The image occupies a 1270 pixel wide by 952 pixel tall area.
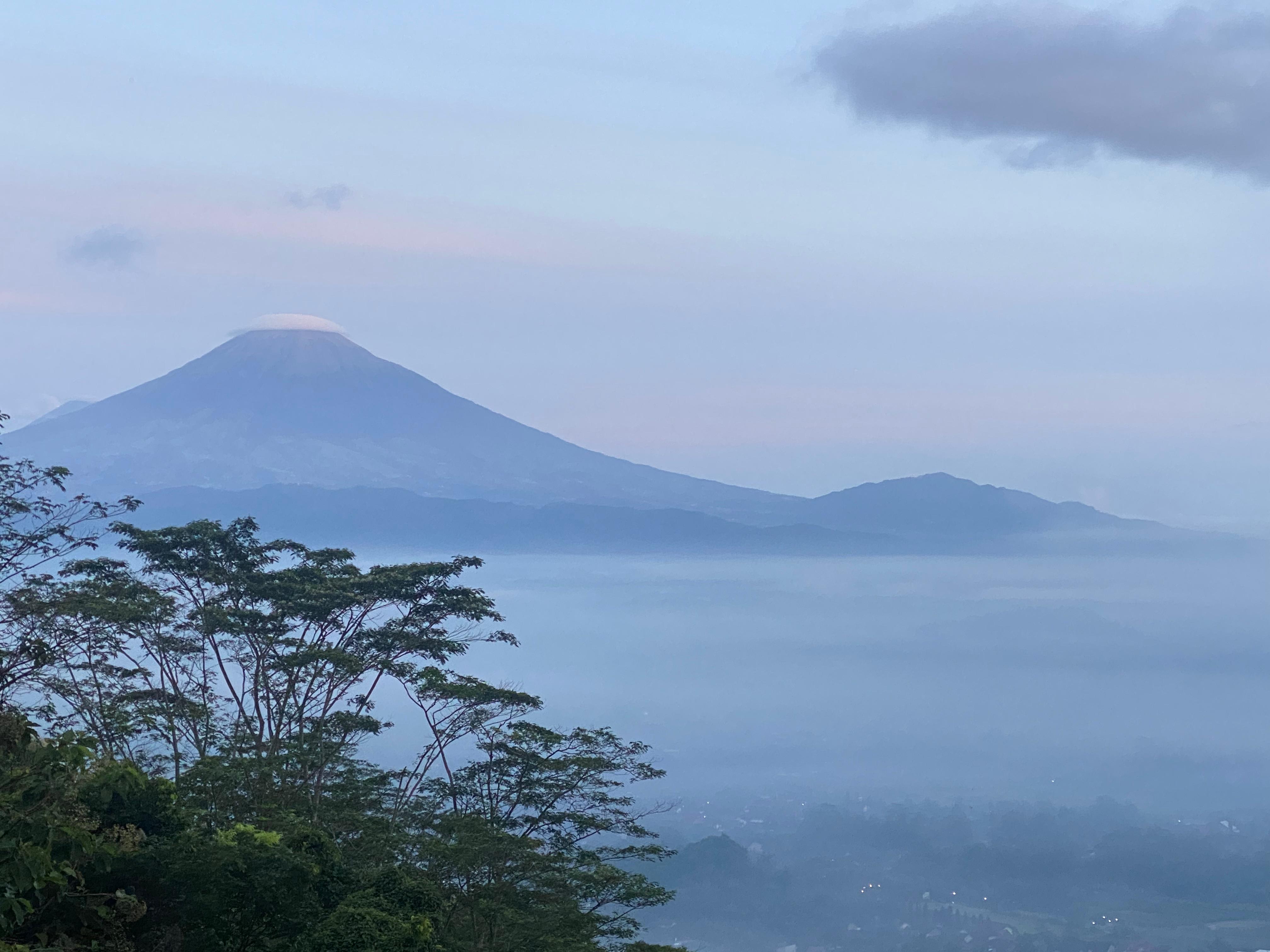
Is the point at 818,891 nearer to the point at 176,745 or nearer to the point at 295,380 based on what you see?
the point at 176,745

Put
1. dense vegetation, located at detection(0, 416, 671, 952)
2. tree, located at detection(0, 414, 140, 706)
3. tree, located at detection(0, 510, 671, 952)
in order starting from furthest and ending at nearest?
tree, located at detection(0, 414, 140, 706) → tree, located at detection(0, 510, 671, 952) → dense vegetation, located at detection(0, 416, 671, 952)

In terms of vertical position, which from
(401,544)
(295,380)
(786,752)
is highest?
(295,380)

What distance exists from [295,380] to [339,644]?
190084 millimetres

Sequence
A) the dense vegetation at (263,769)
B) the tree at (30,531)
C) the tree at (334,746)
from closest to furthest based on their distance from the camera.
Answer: the dense vegetation at (263,769) < the tree at (334,746) < the tree at (30,531)

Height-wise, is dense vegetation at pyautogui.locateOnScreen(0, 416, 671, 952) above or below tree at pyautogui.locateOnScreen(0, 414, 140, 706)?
below

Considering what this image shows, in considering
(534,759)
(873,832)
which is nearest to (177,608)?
(534,759)

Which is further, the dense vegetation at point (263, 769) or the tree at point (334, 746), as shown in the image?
the tree at point (334, 746)

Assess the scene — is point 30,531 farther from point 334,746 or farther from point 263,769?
point 334,746

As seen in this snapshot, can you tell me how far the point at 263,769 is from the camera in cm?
1432

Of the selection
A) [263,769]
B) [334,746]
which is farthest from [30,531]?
[334,746]

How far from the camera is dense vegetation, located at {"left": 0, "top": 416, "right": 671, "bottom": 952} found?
917 centimetres

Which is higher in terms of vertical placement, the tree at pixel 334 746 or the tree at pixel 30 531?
the tree at pixel 30 531

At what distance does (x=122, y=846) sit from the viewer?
916 cm

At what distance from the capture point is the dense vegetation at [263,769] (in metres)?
9.17
